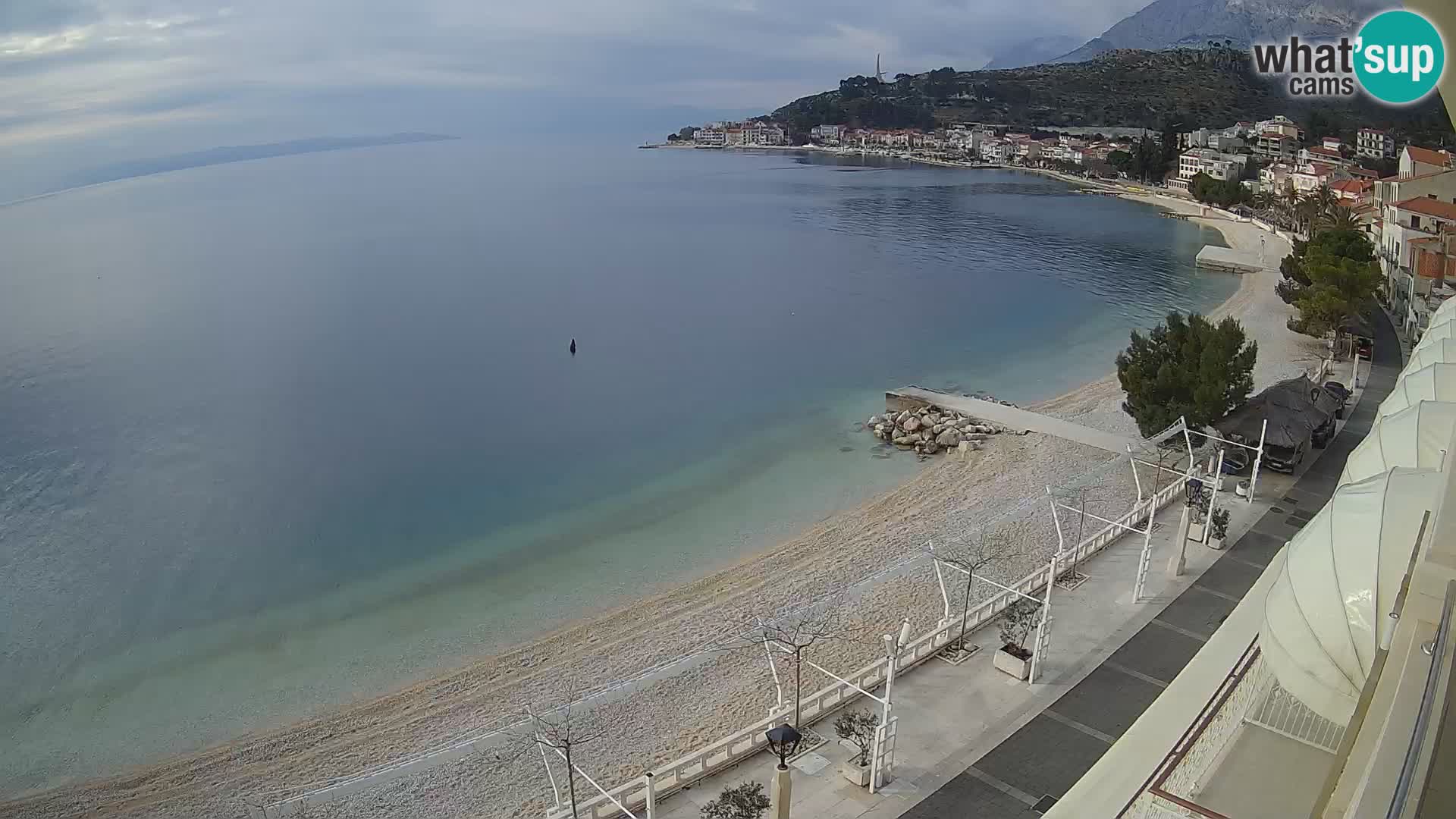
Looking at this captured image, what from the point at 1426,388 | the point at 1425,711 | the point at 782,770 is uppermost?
the point at 1425,711

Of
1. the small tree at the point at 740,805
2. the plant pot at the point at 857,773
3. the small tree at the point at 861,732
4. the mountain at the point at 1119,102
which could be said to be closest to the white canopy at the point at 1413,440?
the small tree at the point at 861,732

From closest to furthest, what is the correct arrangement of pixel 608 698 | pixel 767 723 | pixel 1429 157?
pixel 767 723
pixel 608 698
pixel 1429 157

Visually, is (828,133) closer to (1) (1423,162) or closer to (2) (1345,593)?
(1) (1423,162)

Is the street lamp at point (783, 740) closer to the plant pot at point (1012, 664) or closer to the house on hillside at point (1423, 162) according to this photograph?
the plant pot at point (1012, 664)

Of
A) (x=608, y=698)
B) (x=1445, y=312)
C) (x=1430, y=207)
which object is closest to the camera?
(x=608, y=698)

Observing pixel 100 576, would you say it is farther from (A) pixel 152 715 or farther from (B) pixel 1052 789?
Answer: (B) pixel 1052 789

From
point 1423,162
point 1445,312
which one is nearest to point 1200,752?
point 1445,312

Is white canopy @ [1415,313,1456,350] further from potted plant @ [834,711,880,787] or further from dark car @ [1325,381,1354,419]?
potted plant @ [834,711,880,787]

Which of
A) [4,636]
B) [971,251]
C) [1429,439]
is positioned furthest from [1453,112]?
[971,251]

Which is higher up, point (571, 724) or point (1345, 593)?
point (1345, 593)
